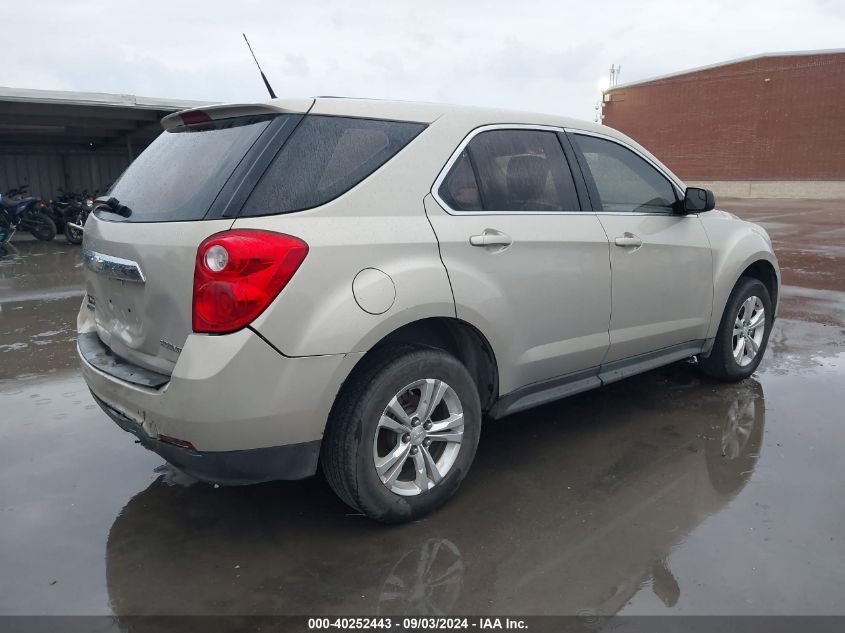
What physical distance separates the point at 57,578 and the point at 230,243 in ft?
4.84

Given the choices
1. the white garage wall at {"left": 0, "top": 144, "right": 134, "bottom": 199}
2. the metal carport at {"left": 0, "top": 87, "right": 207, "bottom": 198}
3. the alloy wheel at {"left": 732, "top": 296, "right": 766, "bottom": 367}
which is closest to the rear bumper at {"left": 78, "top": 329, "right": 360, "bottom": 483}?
the alloy wheel at {"left": 732, "top": 296, "right": 766, "bottom": 367}

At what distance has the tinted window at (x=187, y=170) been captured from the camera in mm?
2662

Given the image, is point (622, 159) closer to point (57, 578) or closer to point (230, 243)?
point (230, 243)

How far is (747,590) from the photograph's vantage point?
2.46m

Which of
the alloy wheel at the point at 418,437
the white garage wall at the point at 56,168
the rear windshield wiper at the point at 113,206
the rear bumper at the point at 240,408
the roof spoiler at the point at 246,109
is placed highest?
the roof spoiler at the point at 246,109

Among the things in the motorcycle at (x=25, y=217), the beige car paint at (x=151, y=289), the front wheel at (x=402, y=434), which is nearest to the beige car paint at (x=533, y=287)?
the front wheel at (x=402, y=434)

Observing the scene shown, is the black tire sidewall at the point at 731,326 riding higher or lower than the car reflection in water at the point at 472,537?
higher

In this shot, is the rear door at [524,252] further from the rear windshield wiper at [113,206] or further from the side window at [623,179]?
the rear windshield wiper at [113,206]

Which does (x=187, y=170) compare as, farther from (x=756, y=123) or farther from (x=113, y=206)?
(x=756, y=123)

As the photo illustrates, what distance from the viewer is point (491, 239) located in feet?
9.98

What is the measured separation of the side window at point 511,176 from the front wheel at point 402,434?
76 cm

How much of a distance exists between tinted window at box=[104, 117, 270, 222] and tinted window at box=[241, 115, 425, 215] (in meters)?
0.16

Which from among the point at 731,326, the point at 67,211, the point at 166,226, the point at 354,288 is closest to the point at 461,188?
the point at 354,288

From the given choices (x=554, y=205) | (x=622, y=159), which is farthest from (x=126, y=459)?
(x=622, y=159)
